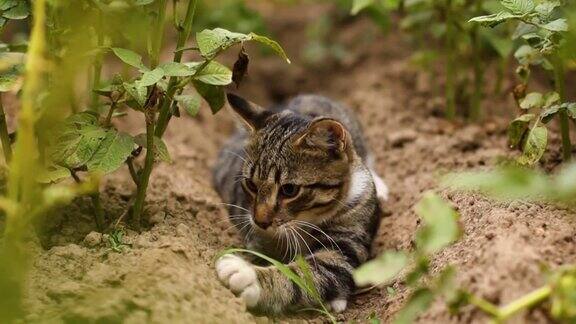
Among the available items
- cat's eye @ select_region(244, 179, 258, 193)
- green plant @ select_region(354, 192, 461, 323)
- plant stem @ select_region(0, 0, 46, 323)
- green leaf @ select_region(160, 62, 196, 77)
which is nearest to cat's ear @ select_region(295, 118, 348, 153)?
cat's eye @ select_region(244, 179, 258, 193)

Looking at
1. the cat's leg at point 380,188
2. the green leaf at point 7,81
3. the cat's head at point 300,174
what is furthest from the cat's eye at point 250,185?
the green leaf at point 7,81

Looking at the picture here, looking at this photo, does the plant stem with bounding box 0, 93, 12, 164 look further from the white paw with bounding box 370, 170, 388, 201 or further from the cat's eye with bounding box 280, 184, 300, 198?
the white paw with bounding box 370, 170, 388, 201

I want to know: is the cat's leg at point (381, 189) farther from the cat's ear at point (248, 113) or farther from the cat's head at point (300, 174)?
the cat's ear at point (248, 113)

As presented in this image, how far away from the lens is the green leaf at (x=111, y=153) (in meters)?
3.15

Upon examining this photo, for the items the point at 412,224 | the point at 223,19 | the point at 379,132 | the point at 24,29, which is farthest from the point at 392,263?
the point at 24,29

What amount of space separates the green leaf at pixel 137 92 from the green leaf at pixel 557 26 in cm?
179

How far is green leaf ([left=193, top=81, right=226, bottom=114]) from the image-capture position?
3.43m

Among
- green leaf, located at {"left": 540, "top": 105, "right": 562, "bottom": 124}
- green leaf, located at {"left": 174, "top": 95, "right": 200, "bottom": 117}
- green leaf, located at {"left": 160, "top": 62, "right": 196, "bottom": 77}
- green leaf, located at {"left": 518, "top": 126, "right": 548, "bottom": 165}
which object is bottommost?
green leaf, located at {"left": 518, "top": 126, "right": 548, "bottom": 165}

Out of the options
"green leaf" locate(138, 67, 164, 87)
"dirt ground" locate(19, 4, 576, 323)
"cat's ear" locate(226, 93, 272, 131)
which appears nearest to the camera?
"dirt ground" locate(19, 4, 576, 323)

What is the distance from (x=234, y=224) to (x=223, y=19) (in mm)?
2466

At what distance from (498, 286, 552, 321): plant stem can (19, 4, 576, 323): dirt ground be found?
98mm

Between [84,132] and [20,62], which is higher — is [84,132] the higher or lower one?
the lower one

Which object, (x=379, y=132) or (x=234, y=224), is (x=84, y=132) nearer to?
(x=234, y=224)

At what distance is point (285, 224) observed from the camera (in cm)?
372
